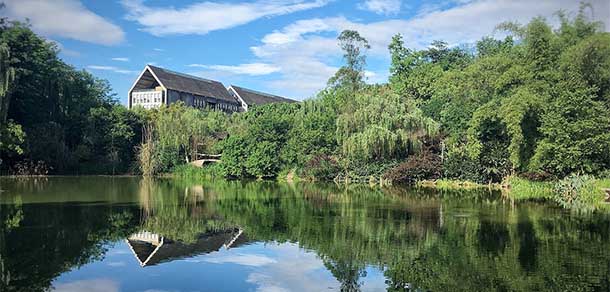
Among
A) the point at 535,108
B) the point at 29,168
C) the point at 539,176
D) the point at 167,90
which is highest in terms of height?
the point at 167,90

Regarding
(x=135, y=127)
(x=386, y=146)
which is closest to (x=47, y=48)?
(x=135, y=127)

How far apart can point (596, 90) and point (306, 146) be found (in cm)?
1636

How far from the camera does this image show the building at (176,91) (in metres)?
42.8

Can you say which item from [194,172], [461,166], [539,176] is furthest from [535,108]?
[194,172]

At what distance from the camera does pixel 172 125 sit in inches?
1324

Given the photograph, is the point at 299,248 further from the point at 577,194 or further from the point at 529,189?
the point at 529,189

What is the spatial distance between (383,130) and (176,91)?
909 inches

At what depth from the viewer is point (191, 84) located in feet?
152

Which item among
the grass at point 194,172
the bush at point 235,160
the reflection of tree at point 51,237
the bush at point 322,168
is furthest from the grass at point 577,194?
the grass at point 194,172

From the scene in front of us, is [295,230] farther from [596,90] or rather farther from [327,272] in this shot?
[596,90]

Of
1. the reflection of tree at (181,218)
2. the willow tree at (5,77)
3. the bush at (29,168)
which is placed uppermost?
the willow tree at (5,77)

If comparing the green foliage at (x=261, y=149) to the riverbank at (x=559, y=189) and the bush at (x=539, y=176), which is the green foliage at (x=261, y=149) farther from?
the bush at (x=539, y=176)

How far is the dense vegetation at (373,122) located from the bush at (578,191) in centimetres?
66

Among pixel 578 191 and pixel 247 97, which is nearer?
pixel 578 191
